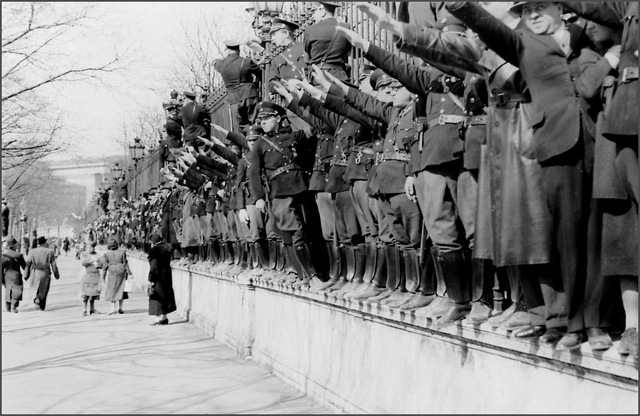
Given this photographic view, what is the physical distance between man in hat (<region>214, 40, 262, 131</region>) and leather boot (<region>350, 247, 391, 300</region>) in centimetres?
702

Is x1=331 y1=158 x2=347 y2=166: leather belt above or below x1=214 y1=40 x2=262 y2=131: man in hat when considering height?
below

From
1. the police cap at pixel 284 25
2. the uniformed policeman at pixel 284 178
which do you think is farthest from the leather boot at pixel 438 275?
the police cap at pixel 284 25

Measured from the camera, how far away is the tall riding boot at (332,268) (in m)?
11.1

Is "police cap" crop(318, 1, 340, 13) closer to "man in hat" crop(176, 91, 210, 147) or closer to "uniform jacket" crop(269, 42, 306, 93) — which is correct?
"uniform jacket" crop(269, 42, 306, 93)

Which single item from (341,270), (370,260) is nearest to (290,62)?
(341,270)

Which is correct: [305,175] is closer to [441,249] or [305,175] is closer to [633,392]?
[441,249]

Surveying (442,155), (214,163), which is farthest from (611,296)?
(214,163)

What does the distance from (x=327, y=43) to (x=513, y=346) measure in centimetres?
613

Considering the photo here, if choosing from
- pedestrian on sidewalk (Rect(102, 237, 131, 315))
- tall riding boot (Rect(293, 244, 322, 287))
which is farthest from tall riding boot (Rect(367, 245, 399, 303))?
pedestrian on sidewalk (Rect(102, 237, 131, 315))

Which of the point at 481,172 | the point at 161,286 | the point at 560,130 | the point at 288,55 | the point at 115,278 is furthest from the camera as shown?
the point at 115,278

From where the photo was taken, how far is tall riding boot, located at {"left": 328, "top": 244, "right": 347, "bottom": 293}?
10828 mm

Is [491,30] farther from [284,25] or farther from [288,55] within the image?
[284,25]

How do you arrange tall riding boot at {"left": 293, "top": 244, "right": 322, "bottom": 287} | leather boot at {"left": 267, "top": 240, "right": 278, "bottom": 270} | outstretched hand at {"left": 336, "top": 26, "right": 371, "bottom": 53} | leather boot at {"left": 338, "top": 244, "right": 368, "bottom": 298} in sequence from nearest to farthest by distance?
outstretched hand at {"left": 336, "top": 26, "right": 371, "bottom": 53}
leather boot at {"left": 338, "top": 244, "right": 368, "bottom": 298}
tall riding boot at {"left": 293, "top": 244, "right": 322, "bottom": 287}
leather boot at {"left": 267, "top": 240, "right": 278, "bottom": 270}

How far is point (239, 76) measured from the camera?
54.6 ft
